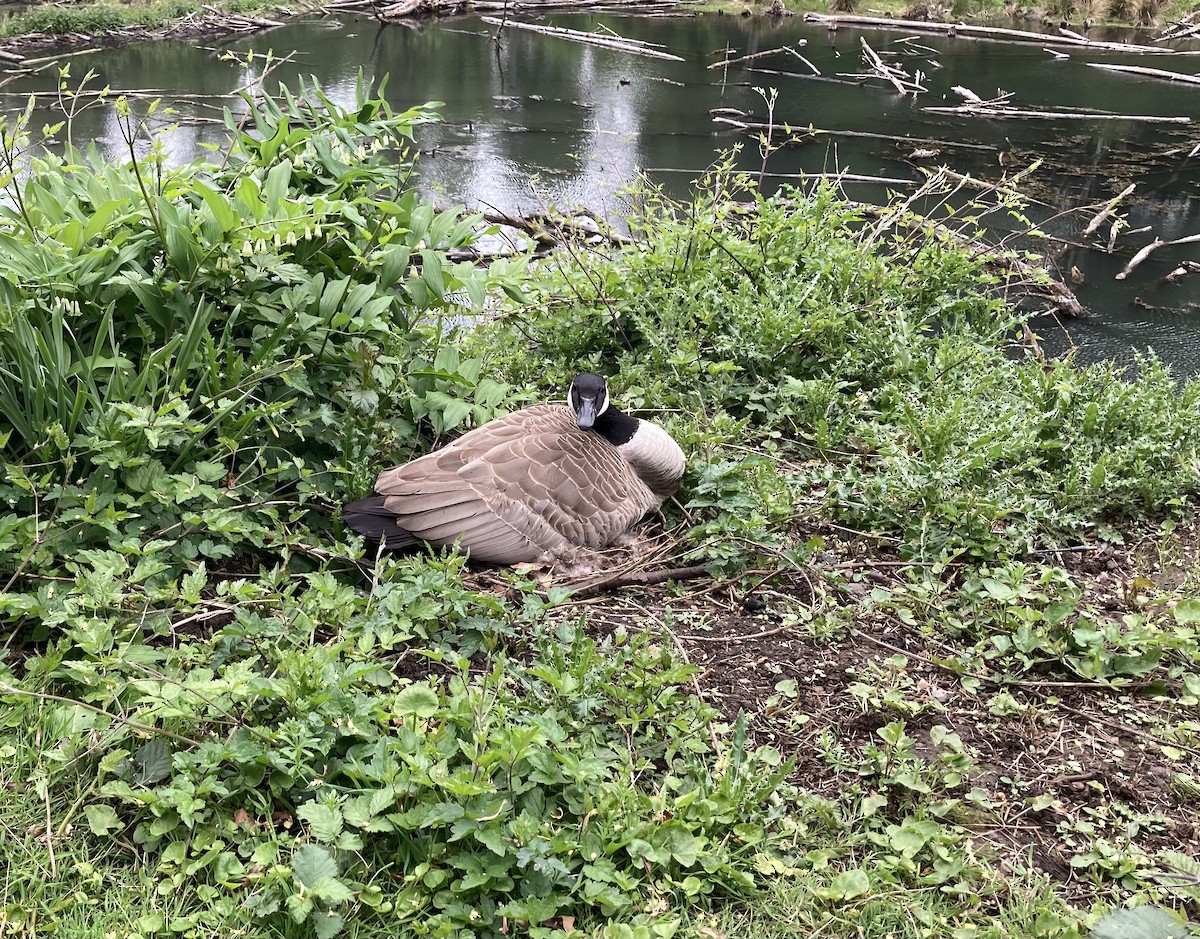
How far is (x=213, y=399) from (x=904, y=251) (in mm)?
5322

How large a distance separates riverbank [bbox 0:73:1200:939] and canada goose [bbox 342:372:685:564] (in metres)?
0.17

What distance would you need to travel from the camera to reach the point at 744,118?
15.4 m

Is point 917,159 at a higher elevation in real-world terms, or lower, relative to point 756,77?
lower

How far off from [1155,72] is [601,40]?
1214 centimetres

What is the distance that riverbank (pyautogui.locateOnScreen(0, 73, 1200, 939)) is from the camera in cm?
250

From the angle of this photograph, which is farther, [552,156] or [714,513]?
[552,156]

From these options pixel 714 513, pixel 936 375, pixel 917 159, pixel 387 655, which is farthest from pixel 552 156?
pixel 387 655

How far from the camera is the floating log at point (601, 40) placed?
20.8 meters

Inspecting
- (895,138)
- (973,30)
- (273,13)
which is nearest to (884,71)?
(895,138)

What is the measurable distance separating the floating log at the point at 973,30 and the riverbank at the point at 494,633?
21869mm

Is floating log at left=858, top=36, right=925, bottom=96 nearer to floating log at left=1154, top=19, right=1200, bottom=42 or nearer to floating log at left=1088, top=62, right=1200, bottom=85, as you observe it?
floating log at left=1088, top=62, right=1200, bottom=85

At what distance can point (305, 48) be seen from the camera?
20.1 m

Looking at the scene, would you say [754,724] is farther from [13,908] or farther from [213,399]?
[213,399]

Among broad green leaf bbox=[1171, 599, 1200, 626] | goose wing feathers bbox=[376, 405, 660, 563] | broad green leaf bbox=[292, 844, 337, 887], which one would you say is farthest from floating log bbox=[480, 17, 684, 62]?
broad green leaf bbox=[292, 844, 337, 887]
